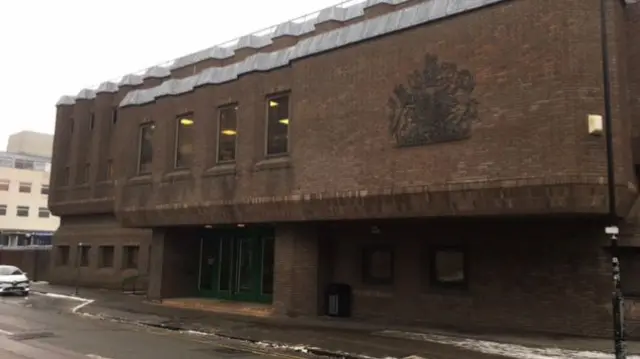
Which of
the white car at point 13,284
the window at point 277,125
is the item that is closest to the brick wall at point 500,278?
the window at point 277,125

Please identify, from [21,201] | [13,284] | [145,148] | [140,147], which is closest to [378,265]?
[145,148]

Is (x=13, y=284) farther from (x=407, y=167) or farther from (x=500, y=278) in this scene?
(x=500, y=278)

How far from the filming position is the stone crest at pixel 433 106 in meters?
15.5

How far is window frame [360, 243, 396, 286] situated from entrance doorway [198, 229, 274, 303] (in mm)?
4661

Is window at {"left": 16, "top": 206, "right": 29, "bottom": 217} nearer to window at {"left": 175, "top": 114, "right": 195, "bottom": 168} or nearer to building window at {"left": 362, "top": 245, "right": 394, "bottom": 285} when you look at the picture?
window at {"left": 175, "top": 114, "right": 195, "bottom": 168}

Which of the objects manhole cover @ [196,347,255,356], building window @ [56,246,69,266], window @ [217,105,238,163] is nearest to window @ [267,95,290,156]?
window @ [217,105,238,163]

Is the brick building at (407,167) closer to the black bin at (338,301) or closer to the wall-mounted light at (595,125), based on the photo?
the wall-mounted light at (595,125)

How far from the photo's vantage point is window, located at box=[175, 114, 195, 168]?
2428cm

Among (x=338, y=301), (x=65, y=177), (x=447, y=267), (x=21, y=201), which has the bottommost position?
(x=338, y=301)

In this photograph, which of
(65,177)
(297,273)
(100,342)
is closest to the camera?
(100,342)

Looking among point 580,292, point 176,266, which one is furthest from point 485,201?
point 176,266

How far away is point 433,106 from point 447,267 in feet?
17.0

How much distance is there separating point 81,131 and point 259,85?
20.6m

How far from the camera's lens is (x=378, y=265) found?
20125mm
